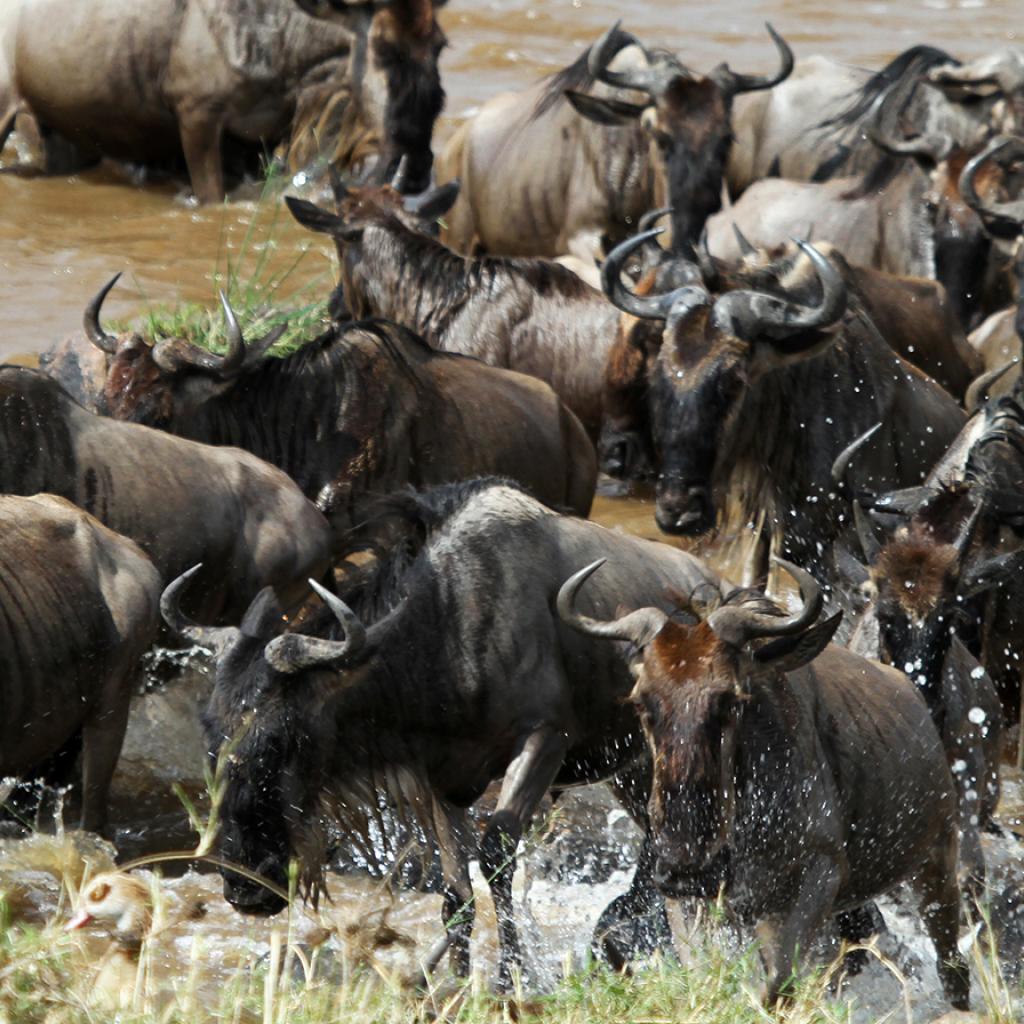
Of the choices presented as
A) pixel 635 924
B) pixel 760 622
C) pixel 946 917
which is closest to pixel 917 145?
pixel 946 917

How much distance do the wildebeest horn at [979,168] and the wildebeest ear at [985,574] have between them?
3.76m

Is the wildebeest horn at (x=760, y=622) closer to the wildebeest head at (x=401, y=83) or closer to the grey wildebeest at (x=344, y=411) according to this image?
the grey wildebeest at (x=344, y=411)

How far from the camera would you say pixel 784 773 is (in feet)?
16.8

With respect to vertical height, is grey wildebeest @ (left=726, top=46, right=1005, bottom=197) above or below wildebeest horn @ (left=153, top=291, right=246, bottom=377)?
below

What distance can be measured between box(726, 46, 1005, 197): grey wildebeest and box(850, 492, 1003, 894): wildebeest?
18.0 ft

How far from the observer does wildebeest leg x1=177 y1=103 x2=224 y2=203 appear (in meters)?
12.9

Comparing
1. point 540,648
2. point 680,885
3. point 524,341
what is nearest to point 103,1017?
point 680,885

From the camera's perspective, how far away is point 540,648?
18.8 ft

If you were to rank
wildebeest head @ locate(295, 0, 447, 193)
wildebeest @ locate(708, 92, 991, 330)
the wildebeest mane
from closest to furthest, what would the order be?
wildebeest @ locate(708, 92, 991, 330) → wildebeest head @ locate(295, 0, 447, 193) → the wildebeest mane

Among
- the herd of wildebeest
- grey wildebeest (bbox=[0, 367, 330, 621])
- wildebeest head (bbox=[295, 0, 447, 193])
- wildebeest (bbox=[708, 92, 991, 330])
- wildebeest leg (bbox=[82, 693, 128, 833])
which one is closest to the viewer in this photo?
the herd of wildebeest

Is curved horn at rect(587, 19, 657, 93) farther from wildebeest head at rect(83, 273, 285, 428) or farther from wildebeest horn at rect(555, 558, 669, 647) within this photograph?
wildebeest horn at rect(555, 558, 669, 647)

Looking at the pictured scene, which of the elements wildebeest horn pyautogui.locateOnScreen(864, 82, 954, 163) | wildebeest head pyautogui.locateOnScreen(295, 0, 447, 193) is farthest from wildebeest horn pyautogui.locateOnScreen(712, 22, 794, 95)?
wildebeest head pyautogui.locateOnScreen(295, 0, 447, 193)

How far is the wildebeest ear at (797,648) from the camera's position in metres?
4.92

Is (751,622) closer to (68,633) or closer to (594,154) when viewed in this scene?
(68,633)
